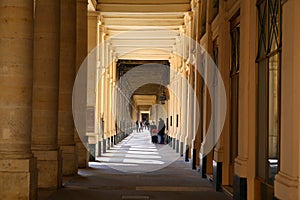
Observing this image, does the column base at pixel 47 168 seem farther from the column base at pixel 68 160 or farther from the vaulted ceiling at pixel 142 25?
the vaulted ceiling at pixel 142 25

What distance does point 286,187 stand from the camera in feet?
24.3

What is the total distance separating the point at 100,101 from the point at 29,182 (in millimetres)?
17230

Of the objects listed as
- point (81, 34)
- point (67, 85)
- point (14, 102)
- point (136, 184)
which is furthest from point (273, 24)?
point (81, 34)

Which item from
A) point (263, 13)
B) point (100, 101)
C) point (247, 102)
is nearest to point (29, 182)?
point (247, 102)

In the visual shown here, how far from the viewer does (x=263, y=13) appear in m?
9.84

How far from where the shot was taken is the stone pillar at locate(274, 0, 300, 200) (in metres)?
7.28

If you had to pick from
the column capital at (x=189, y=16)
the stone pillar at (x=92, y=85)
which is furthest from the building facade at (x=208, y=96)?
the stone pillar at (x=92, y=85)

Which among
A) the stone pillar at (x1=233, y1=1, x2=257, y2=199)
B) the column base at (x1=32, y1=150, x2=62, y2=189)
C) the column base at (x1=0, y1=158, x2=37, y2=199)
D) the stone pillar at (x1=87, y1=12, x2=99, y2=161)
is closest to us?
the stone pillar at (x1=233, y1=1, x2=257, y2=199)

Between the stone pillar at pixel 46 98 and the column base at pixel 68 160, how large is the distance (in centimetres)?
265

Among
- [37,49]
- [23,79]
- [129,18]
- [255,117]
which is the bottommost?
[255,117]

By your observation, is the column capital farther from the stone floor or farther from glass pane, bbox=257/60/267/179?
glass pane, bbox=257/60/267/179

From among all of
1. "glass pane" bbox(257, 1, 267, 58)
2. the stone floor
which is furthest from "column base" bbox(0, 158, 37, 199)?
"glass pane" bbox(257, 1, 267, 58)

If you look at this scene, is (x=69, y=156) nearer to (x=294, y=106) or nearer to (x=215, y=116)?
(x=215, y=116)

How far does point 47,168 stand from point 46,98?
1.68 meters
